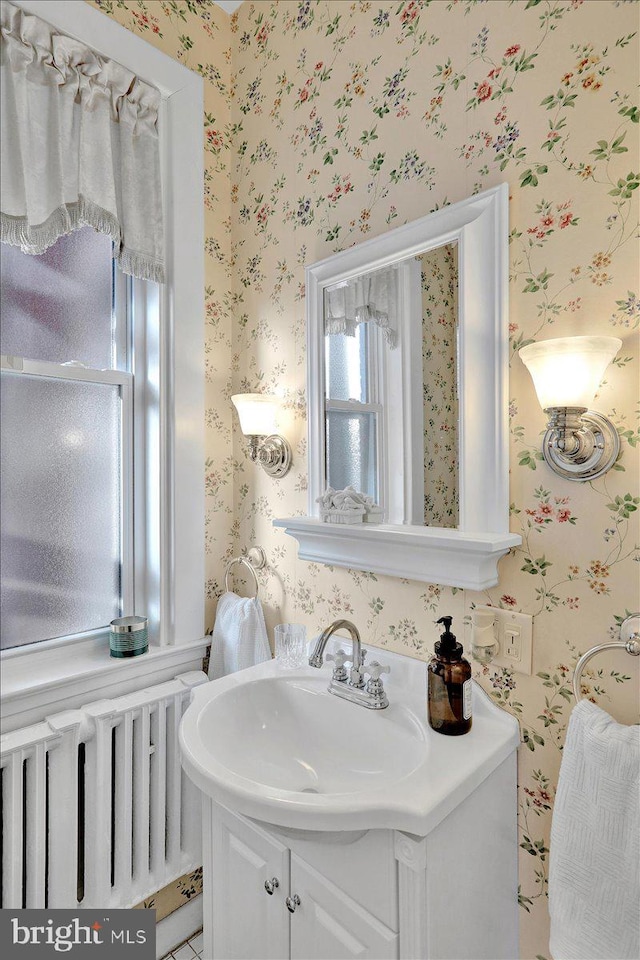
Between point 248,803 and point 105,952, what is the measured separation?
0.81 meters

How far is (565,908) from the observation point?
895 mm

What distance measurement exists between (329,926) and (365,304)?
4.33ft

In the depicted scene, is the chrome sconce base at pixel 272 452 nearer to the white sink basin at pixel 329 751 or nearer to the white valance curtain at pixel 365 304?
the white valance curtain at pixel 365 304

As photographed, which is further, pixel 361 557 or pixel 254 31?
pixel 254 31

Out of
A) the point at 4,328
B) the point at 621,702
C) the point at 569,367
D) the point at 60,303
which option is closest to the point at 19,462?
the point at 4,328

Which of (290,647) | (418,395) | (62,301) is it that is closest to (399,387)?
(418,395)

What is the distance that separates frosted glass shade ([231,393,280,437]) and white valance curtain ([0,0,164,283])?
0.45 m

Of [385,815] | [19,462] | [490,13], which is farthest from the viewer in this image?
[19,462]

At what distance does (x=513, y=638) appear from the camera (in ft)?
3.50

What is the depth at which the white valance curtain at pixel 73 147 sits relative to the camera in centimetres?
126

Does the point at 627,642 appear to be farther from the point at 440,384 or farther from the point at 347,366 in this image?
the point at 347,366

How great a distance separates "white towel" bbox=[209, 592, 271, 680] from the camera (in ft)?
5.00

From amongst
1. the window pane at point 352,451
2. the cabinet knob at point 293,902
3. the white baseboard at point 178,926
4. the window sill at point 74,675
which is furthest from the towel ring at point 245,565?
the white baseboard at point 178,926

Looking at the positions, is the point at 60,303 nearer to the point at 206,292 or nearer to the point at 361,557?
the point at 206,292
